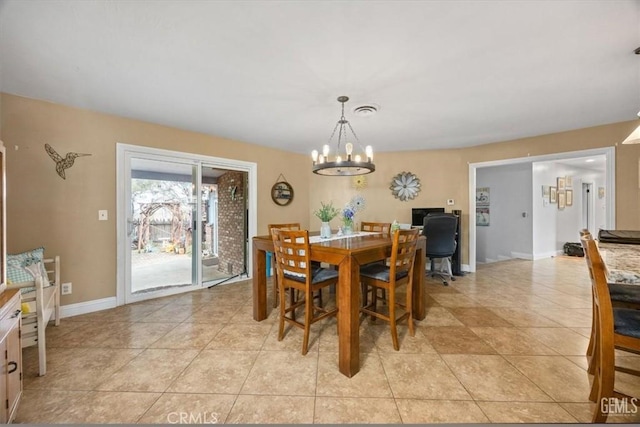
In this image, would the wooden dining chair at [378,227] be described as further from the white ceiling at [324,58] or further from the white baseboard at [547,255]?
the white baseboard at [547,255]

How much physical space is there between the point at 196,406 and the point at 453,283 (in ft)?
12.2

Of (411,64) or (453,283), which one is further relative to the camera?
(453,283)

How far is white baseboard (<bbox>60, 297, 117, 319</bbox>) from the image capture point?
8.87ft

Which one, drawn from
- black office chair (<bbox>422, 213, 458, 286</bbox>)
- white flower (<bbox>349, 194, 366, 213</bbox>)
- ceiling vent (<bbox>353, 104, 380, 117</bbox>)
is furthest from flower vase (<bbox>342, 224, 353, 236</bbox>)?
white flower (<bbox>349, 194, 366, 213</bbox>)

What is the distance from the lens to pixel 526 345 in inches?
83.6

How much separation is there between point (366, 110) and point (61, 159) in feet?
10.8

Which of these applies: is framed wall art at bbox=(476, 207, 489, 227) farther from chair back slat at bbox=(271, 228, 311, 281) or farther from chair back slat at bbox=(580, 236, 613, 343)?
chair back slat at bbox=(271, 228, 311, 281)

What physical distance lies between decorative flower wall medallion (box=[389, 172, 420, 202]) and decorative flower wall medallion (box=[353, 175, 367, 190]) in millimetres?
532

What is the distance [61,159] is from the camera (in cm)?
268

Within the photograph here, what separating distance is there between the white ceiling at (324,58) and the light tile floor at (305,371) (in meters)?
2.26

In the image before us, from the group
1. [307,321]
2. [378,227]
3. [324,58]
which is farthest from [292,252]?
[378,227]

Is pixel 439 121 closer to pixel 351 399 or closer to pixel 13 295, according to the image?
pixel 351 399

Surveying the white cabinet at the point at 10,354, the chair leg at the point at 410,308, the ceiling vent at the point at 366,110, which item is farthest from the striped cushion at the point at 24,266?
the ceiling vent at the point at 366,110

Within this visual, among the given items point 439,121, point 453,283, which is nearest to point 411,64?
point 439,121
